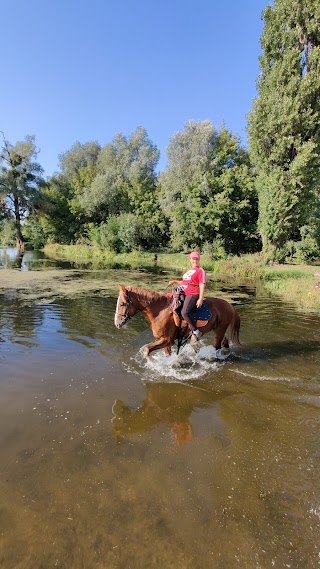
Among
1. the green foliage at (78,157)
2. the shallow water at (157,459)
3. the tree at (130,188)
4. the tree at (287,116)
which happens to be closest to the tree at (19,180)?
the tree at (130,188)

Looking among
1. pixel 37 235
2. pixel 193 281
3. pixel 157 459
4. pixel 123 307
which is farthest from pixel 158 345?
pixel 37 235

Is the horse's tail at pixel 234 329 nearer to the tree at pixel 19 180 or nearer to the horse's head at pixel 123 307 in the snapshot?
the horse's head at pixel 123 307

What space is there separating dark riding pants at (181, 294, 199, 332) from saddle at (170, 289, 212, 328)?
0.12 m

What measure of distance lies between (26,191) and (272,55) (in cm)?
Result: 3516

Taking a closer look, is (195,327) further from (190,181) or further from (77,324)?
(190,181)

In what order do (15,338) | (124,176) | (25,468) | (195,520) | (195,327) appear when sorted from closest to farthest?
(195,520) → (25,468) → (195,327) → (15,338) → (124,176)

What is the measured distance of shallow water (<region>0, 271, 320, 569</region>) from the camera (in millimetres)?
2576

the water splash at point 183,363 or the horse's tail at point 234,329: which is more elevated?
the horse's tail at point 234,329

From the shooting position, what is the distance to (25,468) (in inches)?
133

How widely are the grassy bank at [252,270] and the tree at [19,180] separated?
343 inches

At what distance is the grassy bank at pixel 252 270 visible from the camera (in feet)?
47.8

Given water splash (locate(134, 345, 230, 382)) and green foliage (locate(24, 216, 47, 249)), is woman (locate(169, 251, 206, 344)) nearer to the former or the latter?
water splash (locate(134, 345, 230, 382))

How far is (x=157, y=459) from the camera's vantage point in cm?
362

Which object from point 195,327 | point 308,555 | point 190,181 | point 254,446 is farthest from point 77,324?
point 190,181
